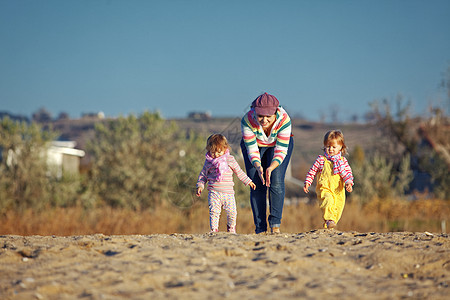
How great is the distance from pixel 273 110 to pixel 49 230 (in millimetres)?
9023

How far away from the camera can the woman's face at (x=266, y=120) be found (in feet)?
20.6

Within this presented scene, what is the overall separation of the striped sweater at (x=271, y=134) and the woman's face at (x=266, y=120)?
0.14 feet

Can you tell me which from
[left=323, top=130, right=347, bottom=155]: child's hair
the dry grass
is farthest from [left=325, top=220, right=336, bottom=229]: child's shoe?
the dry grass

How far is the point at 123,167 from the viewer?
17.3 m

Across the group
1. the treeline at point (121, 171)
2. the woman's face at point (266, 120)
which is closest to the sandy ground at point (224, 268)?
the woman's face at point (266, 120)

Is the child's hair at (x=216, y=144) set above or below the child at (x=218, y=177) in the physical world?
above

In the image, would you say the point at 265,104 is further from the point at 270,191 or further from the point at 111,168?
the point at 111,168

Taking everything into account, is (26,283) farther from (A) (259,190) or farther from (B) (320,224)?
(B) (320,224)

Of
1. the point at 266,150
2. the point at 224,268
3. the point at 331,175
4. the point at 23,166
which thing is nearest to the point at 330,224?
the point at 331,175

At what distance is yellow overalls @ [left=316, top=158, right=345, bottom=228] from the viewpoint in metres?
6.48

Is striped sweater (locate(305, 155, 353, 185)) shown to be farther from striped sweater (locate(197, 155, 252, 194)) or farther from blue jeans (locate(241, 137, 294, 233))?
striped sweater (locate(197, 155, 252, 194))

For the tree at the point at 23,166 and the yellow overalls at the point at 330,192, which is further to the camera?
the tree at the point at 23,166

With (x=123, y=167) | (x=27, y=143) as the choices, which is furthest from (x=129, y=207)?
(x=27, y=143)

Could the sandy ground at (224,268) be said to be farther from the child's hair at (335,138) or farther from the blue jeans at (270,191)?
the child's hair at (335,138)
